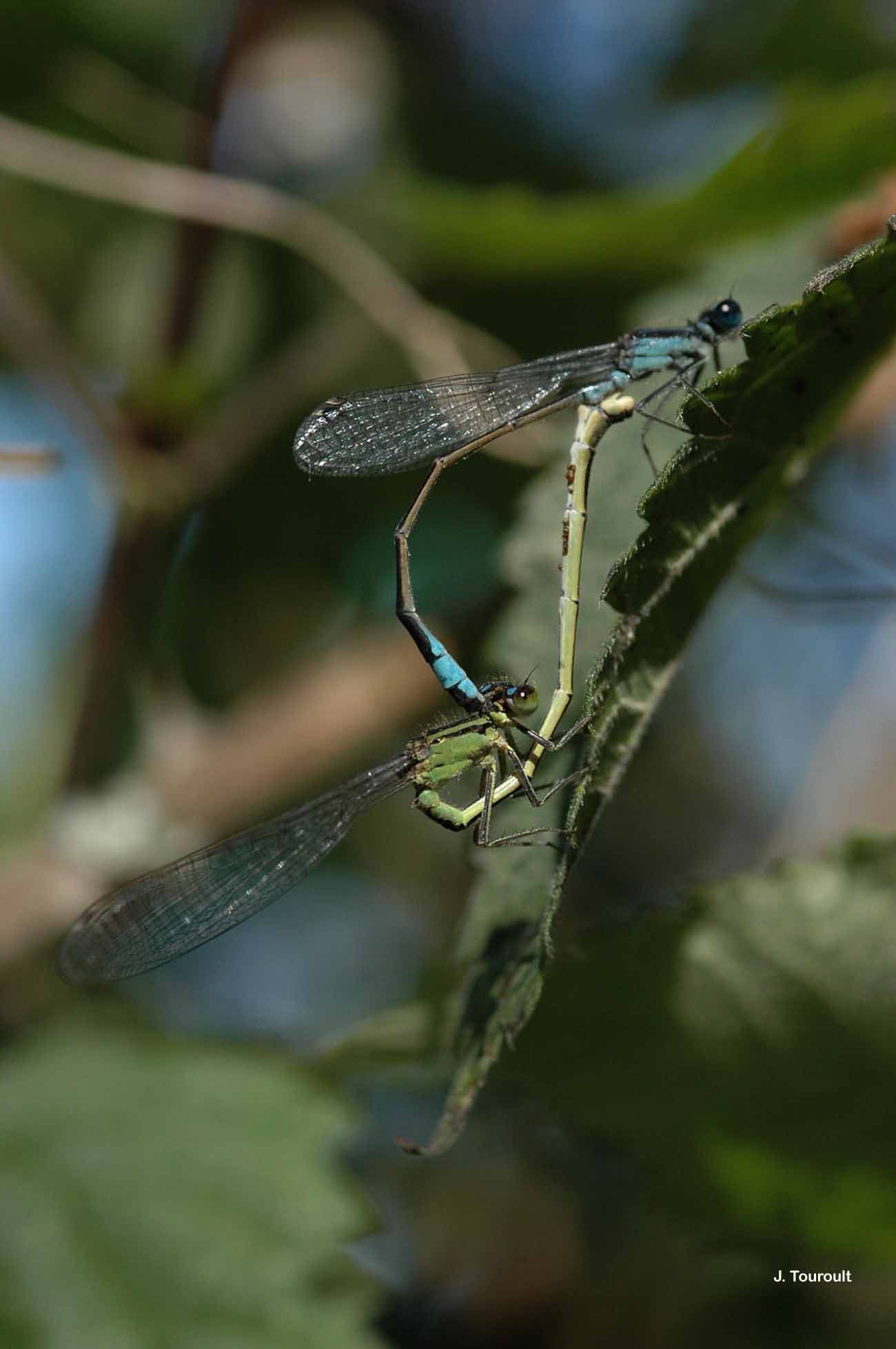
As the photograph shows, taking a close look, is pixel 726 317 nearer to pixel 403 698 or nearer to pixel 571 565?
pixel 571 565

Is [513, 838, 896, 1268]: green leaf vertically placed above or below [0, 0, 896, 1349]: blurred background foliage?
below

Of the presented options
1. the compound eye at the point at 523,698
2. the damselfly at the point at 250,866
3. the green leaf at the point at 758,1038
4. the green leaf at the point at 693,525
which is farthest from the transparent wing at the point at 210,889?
the green leaf at the point at 693,525

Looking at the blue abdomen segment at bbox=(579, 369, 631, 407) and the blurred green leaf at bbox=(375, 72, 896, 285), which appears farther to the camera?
the blurred green leaf at bbox=(375, 72, 896, 285)

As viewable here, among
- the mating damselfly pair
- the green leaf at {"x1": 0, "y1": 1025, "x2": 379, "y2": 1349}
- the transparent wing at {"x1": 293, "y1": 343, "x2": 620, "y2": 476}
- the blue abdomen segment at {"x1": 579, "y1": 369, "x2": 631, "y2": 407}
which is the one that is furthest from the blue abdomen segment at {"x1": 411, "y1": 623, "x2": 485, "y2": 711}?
the green leaf at {"x1": 0, "y1": 1025, "x2": 379, "y2": 1349}

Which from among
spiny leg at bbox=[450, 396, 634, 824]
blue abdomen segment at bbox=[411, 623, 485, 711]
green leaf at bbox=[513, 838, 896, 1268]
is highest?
blue abdomen segment at bbox=[411, 623, 485, 711]

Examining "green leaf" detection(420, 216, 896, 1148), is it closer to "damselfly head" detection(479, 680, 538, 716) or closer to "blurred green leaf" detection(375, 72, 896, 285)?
"damselfly head" detection(479, 680, 538, 716)

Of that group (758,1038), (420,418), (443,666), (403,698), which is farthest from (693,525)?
(403,698)

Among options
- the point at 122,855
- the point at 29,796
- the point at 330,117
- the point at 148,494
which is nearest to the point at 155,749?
the point at 122,855

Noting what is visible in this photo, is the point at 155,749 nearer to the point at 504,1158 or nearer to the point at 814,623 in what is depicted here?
the point at 504,1158

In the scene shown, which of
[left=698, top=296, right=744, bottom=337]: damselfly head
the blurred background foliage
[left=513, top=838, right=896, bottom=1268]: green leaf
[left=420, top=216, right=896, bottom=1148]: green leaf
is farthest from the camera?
[left=698, top=296, right=744, bottom=337]: damselfly head
